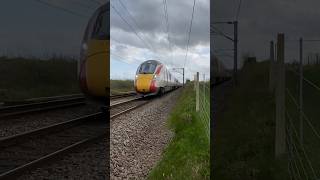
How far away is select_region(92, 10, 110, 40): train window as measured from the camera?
11.0 metres

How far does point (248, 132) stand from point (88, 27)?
5.47 m

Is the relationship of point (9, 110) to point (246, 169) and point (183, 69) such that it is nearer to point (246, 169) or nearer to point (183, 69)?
point (246, 169)

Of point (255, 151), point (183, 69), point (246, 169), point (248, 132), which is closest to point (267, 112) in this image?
point (248, 132)

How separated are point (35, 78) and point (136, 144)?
63.6 ft

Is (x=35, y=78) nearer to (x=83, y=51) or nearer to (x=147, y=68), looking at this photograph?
(x=147, y=68)

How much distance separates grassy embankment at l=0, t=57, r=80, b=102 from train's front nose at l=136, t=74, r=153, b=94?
358cm

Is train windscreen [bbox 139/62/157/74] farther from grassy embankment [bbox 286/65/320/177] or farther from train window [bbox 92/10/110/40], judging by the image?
grassy embankment [bbox 286/65/320/177]

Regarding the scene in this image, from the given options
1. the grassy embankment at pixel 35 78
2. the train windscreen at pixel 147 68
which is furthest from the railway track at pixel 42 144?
the train windscreen at pixel 147 68

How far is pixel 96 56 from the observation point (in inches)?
424

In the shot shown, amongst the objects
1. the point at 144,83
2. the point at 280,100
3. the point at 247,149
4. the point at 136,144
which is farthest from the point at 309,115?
the point at 144,83

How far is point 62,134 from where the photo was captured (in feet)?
33.8

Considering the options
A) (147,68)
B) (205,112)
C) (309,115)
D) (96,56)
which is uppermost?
(147,68)

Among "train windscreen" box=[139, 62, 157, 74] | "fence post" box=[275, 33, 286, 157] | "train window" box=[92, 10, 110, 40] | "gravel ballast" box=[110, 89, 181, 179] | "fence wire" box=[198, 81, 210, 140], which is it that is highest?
"train window" box=[92, 10, 110, 40]

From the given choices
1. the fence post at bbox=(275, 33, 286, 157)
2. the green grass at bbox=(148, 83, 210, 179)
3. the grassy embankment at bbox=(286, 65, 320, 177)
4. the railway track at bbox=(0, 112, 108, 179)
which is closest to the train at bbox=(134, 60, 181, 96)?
the railway track at bbox=(0, 112, 108, 179)
